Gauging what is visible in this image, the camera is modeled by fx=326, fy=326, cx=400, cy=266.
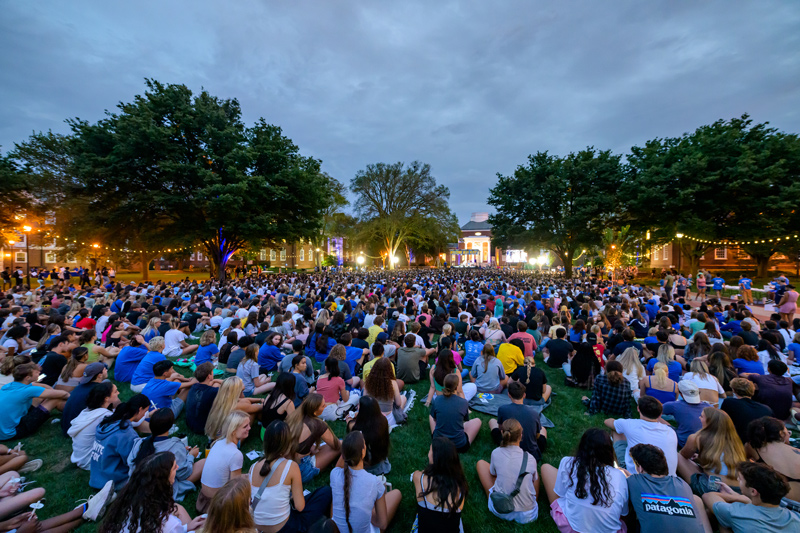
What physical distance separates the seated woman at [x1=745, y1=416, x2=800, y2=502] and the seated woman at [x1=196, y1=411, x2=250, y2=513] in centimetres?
485

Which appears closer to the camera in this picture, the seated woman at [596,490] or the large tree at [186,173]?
the seated woman at [596,490]

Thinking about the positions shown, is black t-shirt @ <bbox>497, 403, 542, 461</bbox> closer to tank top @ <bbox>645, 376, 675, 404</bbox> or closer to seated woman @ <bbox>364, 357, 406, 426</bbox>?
seated woman @ <bbox>364, 357, 406, 426</bbox>

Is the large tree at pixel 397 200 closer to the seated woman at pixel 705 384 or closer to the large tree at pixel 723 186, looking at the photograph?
the large tree at pixel 723 186

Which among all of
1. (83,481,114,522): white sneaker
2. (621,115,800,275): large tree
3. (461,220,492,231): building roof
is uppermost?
(461,220,492,231): building roof

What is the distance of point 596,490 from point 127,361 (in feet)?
26.1

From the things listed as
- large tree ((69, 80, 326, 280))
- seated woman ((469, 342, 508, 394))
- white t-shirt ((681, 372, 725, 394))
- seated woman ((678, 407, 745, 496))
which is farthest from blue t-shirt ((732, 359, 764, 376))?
large tree ((69, 80, 326, 280))

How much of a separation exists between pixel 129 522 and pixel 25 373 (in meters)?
4.18

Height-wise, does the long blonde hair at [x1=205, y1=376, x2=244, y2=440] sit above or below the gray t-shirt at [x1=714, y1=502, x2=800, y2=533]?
above

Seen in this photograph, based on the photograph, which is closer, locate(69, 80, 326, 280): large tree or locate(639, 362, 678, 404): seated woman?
locate(639, 362, 678, 404): seated woman

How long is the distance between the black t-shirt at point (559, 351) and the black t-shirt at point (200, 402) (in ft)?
22.1

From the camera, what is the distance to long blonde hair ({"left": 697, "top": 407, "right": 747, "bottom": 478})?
3.13 meters

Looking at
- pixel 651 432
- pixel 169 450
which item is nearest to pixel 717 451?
pixel 651 432

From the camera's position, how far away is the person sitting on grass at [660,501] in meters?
2.43

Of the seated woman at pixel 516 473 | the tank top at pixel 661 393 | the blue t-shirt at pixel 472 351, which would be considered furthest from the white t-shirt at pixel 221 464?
the tank top at pixel 661 393
